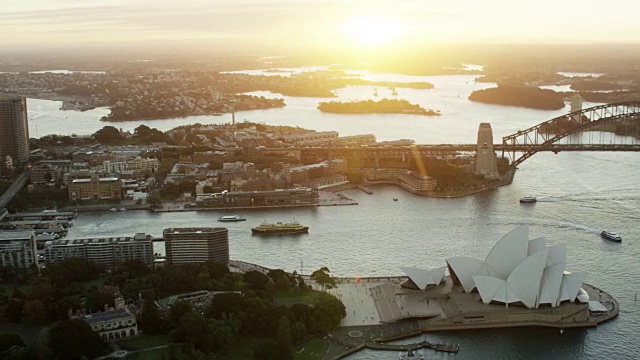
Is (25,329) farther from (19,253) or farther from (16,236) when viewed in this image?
(16,236)

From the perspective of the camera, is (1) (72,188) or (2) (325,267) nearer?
(2) (325,267)

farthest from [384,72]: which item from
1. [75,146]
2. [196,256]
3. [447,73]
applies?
[196,256]

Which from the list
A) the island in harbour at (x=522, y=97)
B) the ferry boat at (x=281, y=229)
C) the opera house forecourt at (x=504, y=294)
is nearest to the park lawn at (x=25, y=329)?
the opera house forecourt at (x=504, y=294)

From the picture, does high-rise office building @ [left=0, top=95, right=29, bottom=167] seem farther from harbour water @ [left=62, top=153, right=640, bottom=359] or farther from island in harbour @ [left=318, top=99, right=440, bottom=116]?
island in harbour @ [left=318, top=99, right=440, bottom=116]

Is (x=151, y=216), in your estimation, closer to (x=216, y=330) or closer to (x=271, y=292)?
(x=271, y=292)

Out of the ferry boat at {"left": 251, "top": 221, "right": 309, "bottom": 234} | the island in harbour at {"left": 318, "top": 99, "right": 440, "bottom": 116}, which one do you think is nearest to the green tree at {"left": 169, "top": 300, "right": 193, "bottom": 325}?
the ferry boat at {"left": 251, "top": 221, "right": 309, "bottom": 234}

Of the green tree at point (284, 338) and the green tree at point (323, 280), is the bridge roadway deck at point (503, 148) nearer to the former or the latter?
the green tree at point (323, 280)

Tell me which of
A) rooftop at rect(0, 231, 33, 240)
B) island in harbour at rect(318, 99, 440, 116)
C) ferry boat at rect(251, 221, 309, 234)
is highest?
island in harbour at rect(318, 99, 440, 116)
